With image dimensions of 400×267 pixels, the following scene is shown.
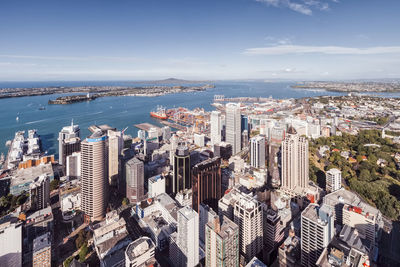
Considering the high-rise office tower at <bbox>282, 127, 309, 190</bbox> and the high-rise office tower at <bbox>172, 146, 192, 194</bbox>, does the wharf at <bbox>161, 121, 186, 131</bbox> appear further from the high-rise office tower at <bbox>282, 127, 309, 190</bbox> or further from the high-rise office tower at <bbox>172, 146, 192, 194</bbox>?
the high-rise office tower at <bbox>282, 127, 309, 190</bbox>

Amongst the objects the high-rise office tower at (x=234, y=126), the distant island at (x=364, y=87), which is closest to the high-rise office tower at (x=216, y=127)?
the high-rise office tower at (x=234, y=126)

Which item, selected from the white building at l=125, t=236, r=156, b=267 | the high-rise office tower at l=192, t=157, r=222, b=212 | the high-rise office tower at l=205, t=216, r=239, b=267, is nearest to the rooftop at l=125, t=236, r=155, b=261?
the white building at l=125, t=236, r=156, b=267

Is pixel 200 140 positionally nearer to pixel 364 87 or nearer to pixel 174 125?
pixel 174 125

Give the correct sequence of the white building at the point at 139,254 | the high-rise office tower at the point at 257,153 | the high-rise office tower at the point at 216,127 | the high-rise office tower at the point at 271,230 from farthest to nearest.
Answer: the high-rise office tower at the point at 216,127, the high-rise office tower at the point at 257,153, the high-rise office tower at the point at 271,230, the white building at the point at 139,254

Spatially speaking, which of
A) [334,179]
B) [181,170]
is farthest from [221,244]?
[334,179]

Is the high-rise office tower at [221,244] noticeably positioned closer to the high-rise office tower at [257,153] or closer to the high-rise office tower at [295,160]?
the high-rise office tower at [295,160]

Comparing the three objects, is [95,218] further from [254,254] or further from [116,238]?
[254,254]
